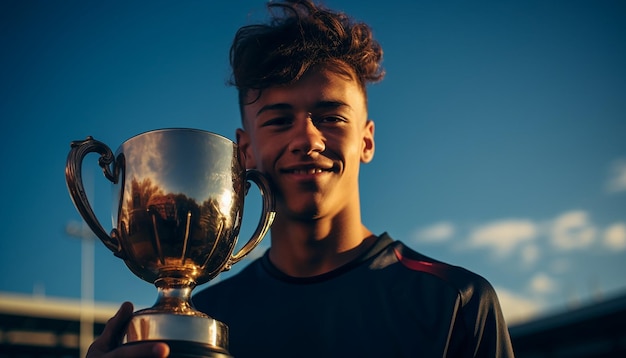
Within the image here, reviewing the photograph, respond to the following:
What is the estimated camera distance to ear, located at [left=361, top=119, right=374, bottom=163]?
227cm

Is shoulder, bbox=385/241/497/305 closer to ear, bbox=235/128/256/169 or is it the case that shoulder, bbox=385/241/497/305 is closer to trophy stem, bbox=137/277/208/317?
ear, bbox=235/128/256/169

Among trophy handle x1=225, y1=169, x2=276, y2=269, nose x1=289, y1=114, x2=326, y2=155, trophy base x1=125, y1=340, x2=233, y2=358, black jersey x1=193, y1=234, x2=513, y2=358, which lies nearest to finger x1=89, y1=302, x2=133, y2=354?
trophy base x1=125, y1=340, x2=233, y2=358

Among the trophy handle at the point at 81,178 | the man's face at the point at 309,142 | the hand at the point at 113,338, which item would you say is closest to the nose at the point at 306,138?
the man's face at the point at 309,142

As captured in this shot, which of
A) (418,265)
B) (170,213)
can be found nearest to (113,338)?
(170,213)

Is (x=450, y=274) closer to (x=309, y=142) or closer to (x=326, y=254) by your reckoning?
(x=326, y=254)

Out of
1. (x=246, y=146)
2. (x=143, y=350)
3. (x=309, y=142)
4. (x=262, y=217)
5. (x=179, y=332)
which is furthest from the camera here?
(x=246, y=146)

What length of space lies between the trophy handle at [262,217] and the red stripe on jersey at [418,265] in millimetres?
542

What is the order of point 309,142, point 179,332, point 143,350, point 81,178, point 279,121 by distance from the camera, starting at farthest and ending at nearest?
point 279,121
point 309,142
point 81,178
point 179,332
point 143,350

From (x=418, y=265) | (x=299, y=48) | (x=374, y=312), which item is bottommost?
(x=374, y=312)

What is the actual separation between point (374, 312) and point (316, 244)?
276mm

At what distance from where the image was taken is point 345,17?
240 cm

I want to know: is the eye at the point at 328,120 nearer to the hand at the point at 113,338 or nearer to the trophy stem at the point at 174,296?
the trophy stem at the point at 174,296

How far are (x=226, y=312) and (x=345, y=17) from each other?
1091mm

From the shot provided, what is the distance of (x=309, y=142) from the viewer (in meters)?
1.91
